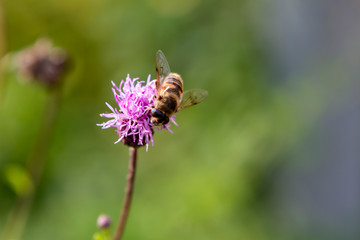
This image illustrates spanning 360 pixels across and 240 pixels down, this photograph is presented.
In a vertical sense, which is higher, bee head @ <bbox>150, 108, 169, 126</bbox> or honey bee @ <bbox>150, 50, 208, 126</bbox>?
honey bee @ <bbox>150, 50, 208, 126</bbox>

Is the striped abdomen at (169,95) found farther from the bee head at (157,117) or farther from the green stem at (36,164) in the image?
the green stem at (36,164)

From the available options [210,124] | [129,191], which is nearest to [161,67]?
[129,191]

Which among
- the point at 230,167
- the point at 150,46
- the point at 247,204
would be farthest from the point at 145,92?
the point at 150,46

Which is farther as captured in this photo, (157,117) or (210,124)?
(210,124)

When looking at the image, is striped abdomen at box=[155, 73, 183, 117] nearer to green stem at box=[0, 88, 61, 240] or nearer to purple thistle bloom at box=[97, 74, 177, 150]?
purple thistle bloom at box=[97, 74, 177, 150]

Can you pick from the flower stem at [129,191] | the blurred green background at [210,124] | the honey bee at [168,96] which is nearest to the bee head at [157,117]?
the honey bee at [168,96]

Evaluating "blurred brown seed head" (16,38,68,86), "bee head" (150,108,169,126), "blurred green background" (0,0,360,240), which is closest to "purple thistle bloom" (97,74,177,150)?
"bee head" (150,108,169,126)

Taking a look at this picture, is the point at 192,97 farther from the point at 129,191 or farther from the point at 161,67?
the point at 129,191
